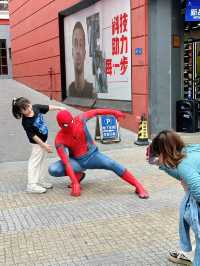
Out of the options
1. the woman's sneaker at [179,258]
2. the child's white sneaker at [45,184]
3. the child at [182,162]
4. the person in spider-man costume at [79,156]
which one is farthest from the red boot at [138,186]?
the child at [182,162]

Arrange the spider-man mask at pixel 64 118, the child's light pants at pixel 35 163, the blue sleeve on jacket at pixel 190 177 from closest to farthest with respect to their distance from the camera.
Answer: the blue sleeve on jacket at pixel 190 177, the spider-man mask at pixel 64 118, the child's light pants at pixel 35 163

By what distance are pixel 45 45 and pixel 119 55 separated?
729 cm

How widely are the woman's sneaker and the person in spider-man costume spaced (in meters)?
2.12

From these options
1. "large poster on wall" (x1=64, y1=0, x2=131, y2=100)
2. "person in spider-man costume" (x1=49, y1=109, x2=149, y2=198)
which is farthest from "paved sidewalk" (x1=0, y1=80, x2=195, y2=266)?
"large poster on wall" (x1=64, y1=0, x2=131, y2=100)

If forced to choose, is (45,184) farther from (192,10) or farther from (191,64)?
(191,64)

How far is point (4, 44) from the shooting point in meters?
30.4

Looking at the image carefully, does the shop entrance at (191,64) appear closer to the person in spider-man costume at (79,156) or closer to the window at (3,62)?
the person in spider-man costume at (79,156)

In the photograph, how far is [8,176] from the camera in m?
7.77

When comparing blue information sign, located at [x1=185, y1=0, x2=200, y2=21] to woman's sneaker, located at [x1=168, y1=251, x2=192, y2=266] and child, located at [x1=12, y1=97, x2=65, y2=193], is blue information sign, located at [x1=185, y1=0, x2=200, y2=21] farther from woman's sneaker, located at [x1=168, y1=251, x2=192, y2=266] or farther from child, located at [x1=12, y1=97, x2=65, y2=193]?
woman's sneaker, located at [x1=168, y1=251, x2=192, y2=266]

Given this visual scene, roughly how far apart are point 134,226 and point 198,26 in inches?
305

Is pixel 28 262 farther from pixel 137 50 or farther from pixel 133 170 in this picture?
pixel 137 50

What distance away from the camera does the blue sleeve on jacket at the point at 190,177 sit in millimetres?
2951

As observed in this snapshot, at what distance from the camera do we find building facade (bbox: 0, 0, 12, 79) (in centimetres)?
2997

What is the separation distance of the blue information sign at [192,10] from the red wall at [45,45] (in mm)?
952
